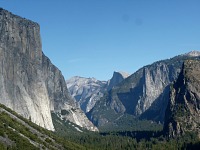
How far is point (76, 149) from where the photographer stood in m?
120

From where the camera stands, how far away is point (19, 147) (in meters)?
91.9

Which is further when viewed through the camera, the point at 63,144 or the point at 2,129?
the point at 63,144

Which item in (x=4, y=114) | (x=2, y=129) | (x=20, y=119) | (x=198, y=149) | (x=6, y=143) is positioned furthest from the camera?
(x=198, y=149)

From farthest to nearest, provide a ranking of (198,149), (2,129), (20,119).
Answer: (198,149), (20,119), (2,129)

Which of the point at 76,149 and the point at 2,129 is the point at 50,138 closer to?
the point at 76,149

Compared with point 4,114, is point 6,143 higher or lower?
lower

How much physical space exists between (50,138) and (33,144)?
59.2 ft

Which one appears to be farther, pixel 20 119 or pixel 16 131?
pixel 20 119

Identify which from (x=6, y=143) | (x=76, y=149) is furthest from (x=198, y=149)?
(x=6, y=143)

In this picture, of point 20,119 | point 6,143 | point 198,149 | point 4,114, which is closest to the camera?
point 6,143

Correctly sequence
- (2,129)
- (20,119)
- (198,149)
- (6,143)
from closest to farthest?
(6,143)
(2,129)
(20,119)
(198,149)

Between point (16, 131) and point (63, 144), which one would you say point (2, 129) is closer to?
point (16, 131)

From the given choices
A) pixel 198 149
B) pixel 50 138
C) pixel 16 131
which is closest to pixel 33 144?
pixel 16 131

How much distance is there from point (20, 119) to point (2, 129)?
994 inches
